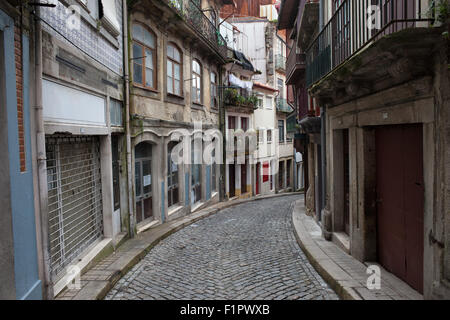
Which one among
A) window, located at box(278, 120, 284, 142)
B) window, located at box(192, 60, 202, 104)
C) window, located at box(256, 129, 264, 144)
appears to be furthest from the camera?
window, located at box(278, 120, 284, 142)

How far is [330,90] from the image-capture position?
7141 millimetres

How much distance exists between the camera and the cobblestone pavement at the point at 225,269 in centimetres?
555

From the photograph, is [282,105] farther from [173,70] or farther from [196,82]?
[173,70]

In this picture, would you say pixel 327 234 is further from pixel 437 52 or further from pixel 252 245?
pixel 437 52

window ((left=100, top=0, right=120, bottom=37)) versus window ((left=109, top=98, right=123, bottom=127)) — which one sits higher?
window ((left=100, top=0, right=120, bottom=37))

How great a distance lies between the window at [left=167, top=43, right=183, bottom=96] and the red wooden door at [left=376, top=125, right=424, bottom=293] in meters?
7.19

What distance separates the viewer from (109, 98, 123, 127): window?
7.87 meters

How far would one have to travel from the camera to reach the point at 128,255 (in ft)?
23.8

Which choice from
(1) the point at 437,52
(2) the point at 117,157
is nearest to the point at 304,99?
(2) the point at 117,157

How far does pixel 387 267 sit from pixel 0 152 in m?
5.75

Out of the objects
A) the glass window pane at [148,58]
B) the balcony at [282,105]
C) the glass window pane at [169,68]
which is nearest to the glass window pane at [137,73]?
the glass window pane at [148,58]

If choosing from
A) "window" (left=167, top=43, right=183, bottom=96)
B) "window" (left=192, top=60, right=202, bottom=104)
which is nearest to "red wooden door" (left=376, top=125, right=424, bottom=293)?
"window" (left=167, top=43, right=183, bottom=96)

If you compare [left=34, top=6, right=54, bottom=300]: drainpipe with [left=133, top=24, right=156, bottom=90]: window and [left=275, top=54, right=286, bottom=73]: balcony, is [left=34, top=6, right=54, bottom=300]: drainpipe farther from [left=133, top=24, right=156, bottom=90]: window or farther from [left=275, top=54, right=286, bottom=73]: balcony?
[left=275, top=54, right=286, bottom=73]: balcony

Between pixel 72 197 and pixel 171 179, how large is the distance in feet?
19.7
